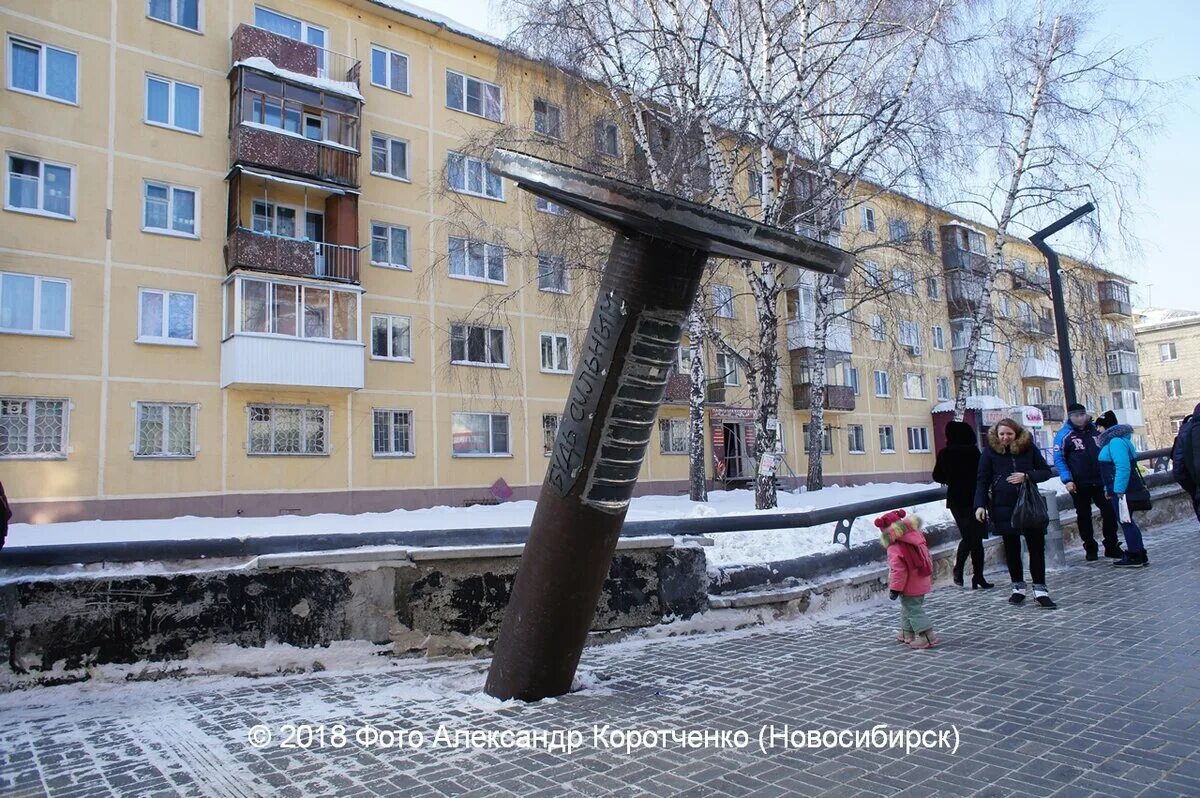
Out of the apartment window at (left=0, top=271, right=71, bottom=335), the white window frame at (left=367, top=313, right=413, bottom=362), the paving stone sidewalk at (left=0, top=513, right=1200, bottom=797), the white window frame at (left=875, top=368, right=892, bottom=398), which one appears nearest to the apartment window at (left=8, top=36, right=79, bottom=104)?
the apartment window at (left=0, top=271, right=71, bottom=335)

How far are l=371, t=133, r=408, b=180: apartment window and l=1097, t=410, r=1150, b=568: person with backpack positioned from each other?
2055 centimetres

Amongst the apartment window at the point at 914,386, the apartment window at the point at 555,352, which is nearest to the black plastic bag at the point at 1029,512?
the apartment window at the point at 555,352

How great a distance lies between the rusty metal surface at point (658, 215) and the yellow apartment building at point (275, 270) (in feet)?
40.0

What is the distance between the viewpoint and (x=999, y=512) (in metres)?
7.58

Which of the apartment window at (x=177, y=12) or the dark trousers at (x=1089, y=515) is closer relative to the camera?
the dark trousers at (x=1089, y=515)

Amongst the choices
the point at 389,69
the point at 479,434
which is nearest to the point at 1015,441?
the point at 479,434

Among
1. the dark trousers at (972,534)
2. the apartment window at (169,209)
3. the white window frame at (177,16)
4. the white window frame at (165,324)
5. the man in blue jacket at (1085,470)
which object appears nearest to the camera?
the dark trousers at (972,534)

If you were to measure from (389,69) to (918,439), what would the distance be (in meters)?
31.0

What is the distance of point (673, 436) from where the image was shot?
98.3 ft

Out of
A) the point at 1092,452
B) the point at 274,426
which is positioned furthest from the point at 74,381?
the point at 1092,452

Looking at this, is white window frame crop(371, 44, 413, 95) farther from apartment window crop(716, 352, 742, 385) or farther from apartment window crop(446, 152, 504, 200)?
apartment window crop(716, 352, 742, 385)

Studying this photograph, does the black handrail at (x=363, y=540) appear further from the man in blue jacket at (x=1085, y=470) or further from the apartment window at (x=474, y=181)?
the apartment window at (x=474, y=181)

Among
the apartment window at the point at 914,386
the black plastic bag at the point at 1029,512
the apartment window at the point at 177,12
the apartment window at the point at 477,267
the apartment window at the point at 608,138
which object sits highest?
the apartment window at the point at 177,12

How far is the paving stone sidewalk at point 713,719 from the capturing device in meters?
3.54
